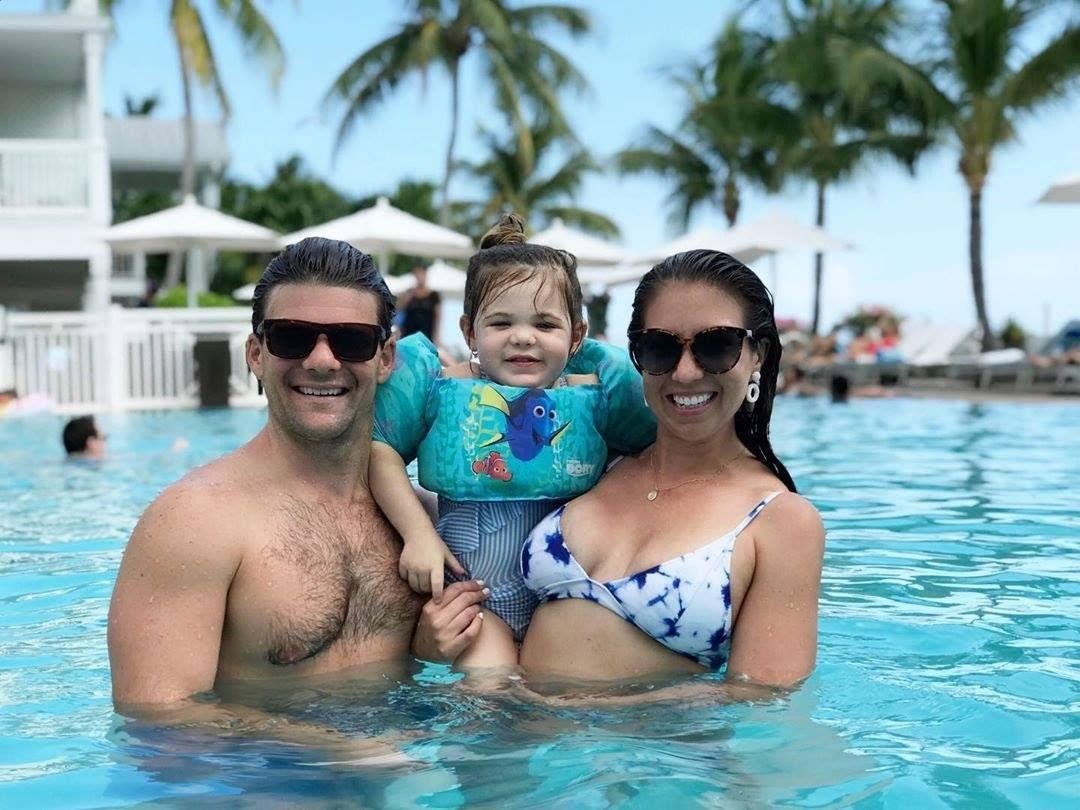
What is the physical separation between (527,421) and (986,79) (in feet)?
83.8

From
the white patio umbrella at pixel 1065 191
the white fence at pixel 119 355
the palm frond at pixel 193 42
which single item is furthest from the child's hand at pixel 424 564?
the palm frond at pixel 193 42

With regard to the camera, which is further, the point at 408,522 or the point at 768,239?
the point at 768,239

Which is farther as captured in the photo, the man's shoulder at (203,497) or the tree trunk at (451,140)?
the tree trunk at (451,140)

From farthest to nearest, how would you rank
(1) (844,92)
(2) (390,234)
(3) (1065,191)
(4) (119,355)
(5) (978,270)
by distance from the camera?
(1) (844,92), (5) (978,270), (2) (390,234), (4) (119,355), (3) (1065,191)

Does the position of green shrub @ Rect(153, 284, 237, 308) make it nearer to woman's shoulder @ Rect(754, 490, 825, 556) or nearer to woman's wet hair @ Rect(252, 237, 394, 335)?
woman's wet hair @ Rect(252, 237, 394, 335)

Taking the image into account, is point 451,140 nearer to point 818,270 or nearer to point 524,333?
point 818,270

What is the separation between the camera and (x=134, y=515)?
25.8 ft

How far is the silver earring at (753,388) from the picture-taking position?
3189 mm

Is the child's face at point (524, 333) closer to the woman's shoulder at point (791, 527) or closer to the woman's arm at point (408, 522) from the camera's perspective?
the woman's arm at point (408, 522)

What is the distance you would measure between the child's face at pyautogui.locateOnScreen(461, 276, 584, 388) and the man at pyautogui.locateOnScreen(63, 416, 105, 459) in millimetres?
8243

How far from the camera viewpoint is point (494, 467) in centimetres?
335

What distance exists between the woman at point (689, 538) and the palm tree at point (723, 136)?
30.8 meters

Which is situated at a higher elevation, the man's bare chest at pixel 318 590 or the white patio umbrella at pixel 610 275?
the white patio umbrella at pixel 610 275

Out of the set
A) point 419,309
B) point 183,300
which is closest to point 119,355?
point 419,309
